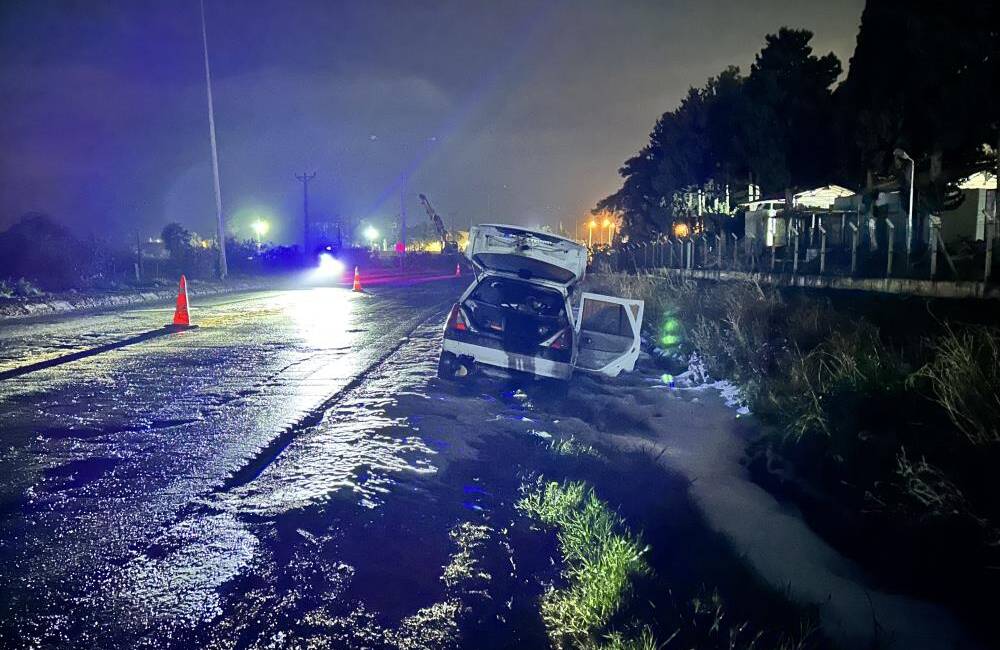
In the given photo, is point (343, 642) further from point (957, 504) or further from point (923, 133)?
point (923, 133)

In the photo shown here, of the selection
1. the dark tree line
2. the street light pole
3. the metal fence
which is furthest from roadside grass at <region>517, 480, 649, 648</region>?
the dark tree line

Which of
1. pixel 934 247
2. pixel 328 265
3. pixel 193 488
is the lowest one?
pixel 193 488

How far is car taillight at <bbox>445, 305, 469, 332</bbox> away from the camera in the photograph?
8727 millimetres

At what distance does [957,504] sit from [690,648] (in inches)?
87.8

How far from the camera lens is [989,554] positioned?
369 cm

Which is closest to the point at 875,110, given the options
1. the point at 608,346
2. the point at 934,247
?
the point at 934,247

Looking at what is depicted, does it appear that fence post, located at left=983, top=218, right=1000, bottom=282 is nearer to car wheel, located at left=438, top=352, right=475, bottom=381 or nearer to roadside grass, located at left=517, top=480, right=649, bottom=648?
car wheel, located at left=438, top=352, right=475, bottom=381

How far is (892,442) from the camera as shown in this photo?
5.11 m

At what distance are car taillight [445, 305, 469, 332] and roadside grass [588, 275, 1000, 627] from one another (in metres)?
3.61

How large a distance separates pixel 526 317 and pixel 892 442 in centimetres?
503

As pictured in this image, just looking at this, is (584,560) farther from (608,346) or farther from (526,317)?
(608,346)

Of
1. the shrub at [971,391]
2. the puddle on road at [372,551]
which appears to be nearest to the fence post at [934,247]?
the shrub at [971,391]

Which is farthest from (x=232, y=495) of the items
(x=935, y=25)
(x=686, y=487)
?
(x=935, y=25)

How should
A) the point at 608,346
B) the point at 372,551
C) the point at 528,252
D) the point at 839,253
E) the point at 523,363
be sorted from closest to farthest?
the point at 372,551 → the point at 523,363 → the point at 528,252 → the point at 608,346 → the point at 839,253
